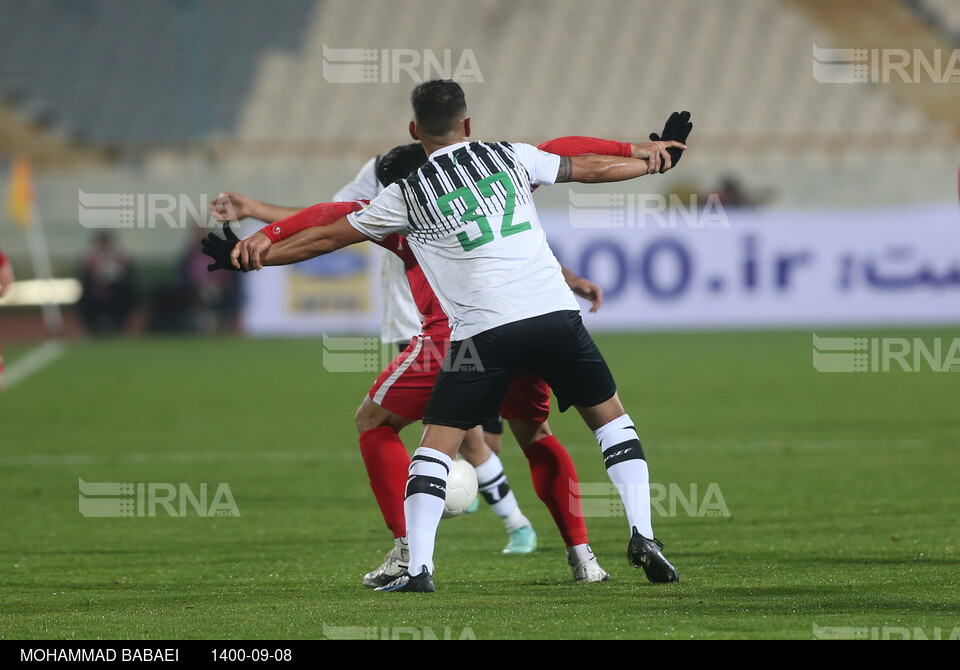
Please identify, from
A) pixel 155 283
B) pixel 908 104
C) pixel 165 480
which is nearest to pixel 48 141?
pixel 155 283

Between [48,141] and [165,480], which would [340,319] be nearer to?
[48,141]

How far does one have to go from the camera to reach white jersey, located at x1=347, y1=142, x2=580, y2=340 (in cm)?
507

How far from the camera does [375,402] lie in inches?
223

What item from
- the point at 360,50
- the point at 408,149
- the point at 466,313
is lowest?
the point at 466,313

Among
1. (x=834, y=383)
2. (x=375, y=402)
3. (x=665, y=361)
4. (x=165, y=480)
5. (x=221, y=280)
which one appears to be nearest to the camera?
(x=375, y=402)

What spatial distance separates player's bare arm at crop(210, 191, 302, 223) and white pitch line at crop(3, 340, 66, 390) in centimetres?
1019

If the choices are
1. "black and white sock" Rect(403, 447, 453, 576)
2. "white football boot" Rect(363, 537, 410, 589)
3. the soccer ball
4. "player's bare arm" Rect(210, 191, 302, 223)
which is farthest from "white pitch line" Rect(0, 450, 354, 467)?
"black and white sock" Rect(403, 447, 453, 576)

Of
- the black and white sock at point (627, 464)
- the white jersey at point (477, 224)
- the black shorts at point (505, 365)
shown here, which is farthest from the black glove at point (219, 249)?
the black and white sock at point (627, 464)

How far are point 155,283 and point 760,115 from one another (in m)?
12.0

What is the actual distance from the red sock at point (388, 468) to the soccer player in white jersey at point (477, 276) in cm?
47

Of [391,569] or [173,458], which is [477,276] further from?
[173,458]

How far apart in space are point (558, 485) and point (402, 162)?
4.92 ft

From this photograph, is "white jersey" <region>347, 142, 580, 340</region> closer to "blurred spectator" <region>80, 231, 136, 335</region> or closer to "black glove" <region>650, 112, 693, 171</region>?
"black glove" <region>650, 112, 693, 171</region>

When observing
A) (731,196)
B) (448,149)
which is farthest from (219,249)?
(731,196)
